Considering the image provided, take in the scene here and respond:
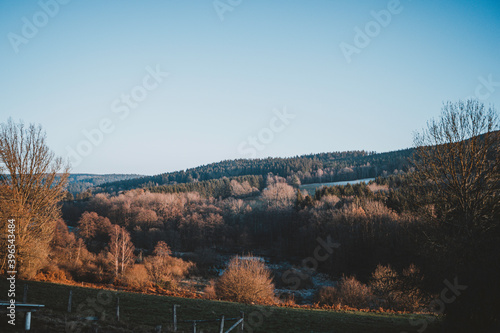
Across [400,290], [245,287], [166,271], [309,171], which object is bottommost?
[166,271]

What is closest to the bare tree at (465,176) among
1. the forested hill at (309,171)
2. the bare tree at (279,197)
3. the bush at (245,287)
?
the bush at (245,287)

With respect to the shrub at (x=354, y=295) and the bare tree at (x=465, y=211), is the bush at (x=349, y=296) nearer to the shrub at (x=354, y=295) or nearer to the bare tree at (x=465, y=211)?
the shrub at (x=354, y=295)

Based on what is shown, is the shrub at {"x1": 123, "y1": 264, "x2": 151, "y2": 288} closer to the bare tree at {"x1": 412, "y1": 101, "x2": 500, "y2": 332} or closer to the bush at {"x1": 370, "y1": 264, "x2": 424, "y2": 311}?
the bush at {"x1": 370, "y1": 264, "x2": 424, "y2": 311}

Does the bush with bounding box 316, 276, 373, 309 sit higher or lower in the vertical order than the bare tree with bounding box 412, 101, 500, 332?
lower

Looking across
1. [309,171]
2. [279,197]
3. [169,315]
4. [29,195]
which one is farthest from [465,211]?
[309,171]

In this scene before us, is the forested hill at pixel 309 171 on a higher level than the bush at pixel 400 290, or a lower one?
higher

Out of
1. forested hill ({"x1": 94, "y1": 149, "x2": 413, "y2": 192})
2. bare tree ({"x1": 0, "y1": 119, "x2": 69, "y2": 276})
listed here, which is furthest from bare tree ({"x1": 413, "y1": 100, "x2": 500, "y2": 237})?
forested hill ({"x1": 94, "y1": 149, "x2": 413, "y2": 192})

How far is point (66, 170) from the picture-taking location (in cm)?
2570

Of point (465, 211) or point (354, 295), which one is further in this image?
point (354, 295)

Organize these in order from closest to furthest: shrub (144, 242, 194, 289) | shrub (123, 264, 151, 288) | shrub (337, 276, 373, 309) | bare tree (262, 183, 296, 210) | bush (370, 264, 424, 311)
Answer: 1. bush (370, 264, 424, 311)
2. shrub (337, 276, 373, 309)
3. shrub (123, 264, 151, 288)
4. shrub (144, 242, 194, 289)
5. bare tree (262, 183, 296, 210)

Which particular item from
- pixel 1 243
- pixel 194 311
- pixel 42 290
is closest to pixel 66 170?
pixel 1 243

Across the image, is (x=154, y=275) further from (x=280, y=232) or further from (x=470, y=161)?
(x=280, y=232)

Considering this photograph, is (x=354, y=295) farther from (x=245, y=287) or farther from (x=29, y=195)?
(x=29, y=195)

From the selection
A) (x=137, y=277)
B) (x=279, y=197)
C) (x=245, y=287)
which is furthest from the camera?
(x=279, y=197)
